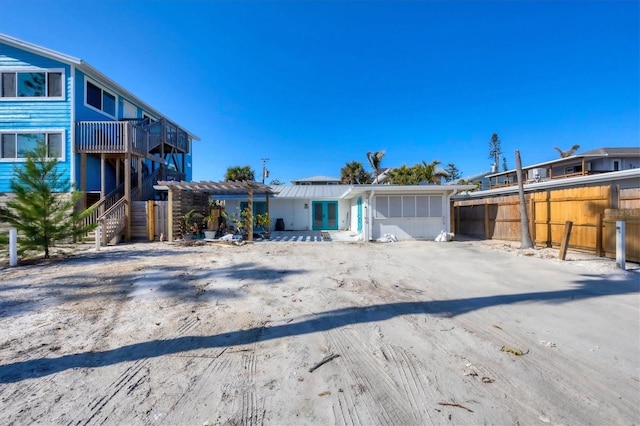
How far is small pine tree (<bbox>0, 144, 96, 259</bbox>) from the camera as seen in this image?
7480mm

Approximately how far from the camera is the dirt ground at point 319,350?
2.09m

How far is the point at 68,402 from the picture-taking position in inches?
84.5

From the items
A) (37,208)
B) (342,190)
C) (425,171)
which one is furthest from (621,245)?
(425,171)

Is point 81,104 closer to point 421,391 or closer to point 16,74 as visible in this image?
point 16,74

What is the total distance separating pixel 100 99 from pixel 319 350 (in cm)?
1641

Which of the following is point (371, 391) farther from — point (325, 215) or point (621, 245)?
point (325, 215)

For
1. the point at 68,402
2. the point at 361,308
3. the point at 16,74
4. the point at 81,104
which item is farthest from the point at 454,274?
the point at 16,74

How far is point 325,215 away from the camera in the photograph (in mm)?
20156

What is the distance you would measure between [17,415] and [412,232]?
516 inches

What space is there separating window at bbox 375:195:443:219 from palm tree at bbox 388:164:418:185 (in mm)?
9447

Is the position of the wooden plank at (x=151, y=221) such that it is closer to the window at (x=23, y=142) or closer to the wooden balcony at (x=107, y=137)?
the wooden balcony at (x=107, y=137)

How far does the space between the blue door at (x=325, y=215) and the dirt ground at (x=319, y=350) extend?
46.2 feet

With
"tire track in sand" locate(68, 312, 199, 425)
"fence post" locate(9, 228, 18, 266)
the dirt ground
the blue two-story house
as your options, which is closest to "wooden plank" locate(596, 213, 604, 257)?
the dirt ground

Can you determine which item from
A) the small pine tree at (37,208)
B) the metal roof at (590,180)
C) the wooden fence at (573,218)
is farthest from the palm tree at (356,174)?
the small pine tree at (37,208)
